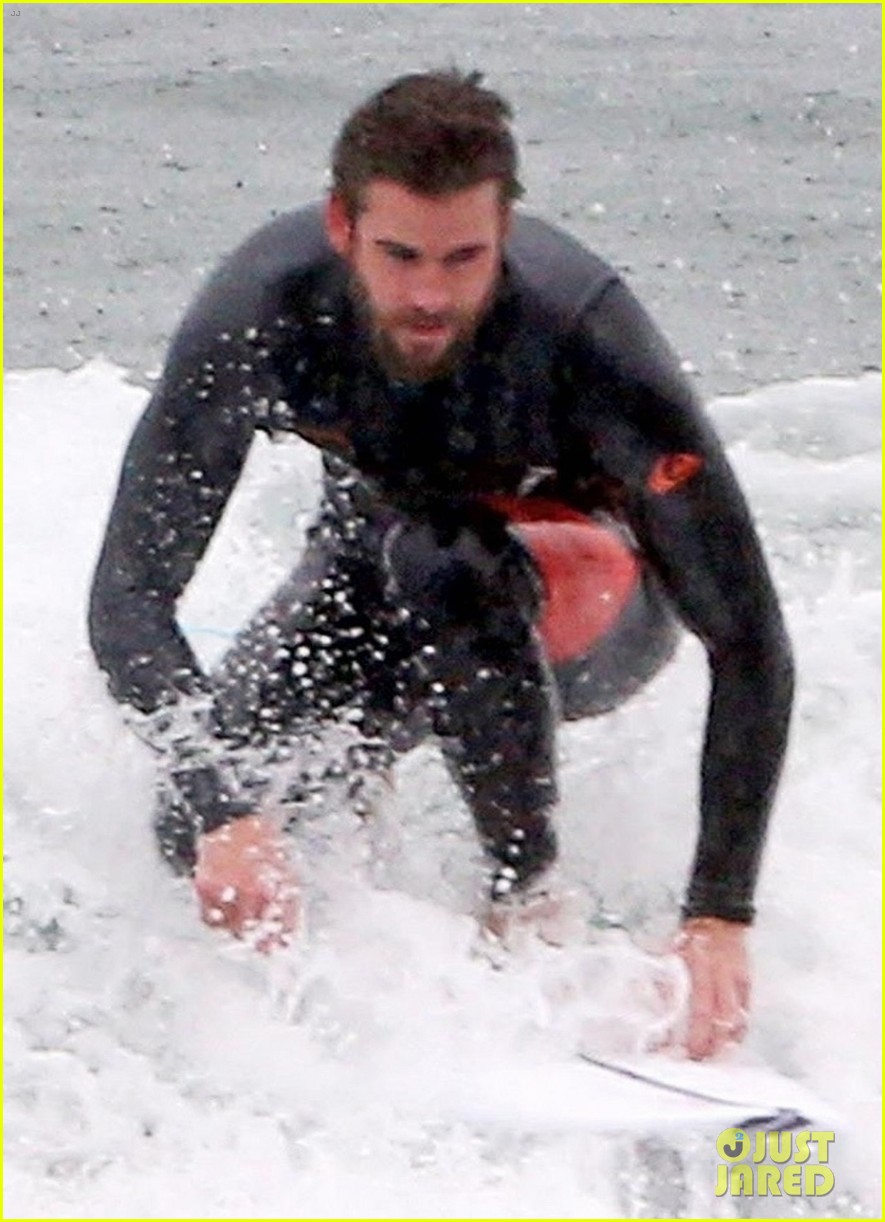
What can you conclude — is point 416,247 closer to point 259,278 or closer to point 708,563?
point 259,278

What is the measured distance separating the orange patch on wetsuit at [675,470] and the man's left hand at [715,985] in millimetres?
355

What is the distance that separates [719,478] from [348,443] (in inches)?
13.8

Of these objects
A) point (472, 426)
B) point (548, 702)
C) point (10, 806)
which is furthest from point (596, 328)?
point (10, 806)

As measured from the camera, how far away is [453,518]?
85.4 inches

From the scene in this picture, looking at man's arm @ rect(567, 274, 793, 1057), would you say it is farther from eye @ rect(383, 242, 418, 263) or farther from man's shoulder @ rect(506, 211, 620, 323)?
eye @ rect(383, 242, 418, 263)

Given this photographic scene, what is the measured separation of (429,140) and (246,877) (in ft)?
1.93

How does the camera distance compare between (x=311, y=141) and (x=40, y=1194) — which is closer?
(x=40, y=1194)

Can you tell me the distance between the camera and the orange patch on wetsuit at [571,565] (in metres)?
2.19

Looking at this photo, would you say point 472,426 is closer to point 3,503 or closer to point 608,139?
point 3,503

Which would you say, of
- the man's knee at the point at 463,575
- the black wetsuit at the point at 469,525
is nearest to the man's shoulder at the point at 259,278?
the black wetsuit at the point at 469,525

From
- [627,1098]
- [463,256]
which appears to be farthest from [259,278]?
[627,1098]

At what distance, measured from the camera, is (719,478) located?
1987mm

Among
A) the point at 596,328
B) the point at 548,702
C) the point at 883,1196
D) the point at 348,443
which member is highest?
the point at 596,328

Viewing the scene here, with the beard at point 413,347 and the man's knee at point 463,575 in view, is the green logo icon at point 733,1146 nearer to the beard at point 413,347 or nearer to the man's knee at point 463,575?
the man's knee at point 463,575
